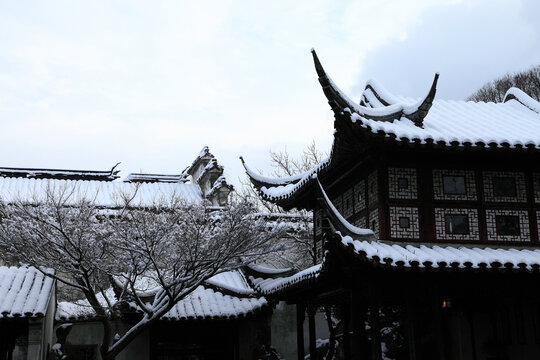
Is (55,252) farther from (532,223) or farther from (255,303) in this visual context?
(532,223)

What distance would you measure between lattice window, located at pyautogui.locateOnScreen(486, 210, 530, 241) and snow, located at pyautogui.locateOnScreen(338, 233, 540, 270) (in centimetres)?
38

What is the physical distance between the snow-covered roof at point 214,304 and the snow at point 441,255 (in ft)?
23.1

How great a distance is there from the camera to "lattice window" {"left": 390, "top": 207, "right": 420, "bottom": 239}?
1316 cm

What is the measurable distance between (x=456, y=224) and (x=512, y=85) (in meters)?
27.4

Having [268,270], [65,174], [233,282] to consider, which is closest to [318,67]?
[268,270]

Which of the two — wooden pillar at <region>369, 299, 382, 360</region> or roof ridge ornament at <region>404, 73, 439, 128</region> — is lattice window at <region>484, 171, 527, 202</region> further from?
wooden pillar at <region>369, 299, 382, 360</region>

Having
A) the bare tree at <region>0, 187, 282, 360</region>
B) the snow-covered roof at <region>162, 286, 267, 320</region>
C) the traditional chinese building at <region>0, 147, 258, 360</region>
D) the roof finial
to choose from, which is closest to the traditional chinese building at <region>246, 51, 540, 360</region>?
the roof finial

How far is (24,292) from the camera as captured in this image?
59.4ft

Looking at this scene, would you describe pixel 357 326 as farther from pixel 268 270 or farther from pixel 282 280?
pixel 268 270

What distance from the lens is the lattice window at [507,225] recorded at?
13570mm

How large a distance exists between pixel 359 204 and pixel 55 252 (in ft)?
24.7

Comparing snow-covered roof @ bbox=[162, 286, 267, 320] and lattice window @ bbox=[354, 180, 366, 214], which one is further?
snow-covered roof @ bbox=[162, 286, 267, 320]

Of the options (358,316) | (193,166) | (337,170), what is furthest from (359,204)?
(193,166)

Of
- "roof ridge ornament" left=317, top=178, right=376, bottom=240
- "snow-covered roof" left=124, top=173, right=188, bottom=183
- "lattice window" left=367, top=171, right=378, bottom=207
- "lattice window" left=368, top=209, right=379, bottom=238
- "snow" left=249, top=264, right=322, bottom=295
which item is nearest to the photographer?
"roof ridge ornament" left=317, top=178, right=376, bottom=240
